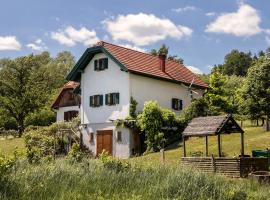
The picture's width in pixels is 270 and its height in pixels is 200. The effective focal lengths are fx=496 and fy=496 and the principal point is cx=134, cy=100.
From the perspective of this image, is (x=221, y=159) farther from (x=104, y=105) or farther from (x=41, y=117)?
(x=41, y=117)

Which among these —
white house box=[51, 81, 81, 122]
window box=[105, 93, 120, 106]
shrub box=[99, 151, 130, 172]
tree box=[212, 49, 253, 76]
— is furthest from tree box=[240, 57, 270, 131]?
tree box=[212, 49, 253, 76]

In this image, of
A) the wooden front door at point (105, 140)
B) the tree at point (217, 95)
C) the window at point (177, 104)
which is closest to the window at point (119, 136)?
the wooden front door at point (105, 140)

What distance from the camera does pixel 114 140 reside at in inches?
1512

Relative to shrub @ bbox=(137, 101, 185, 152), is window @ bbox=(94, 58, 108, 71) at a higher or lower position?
higher

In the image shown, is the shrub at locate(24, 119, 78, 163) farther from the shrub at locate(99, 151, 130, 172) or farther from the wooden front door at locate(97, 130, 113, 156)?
the shrub at locate(99, 151, 130, 172)

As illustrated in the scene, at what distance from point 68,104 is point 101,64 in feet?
43.8

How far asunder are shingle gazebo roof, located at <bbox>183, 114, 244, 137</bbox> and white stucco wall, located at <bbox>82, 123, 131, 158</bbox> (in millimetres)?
12189

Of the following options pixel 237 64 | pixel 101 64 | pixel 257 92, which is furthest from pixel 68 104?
pixel 237 64

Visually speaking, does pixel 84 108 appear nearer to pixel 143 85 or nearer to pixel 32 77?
pixel 143 85

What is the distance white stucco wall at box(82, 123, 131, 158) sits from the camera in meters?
37.4

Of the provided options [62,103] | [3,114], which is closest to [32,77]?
[3,114]

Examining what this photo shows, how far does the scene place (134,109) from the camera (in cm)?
3762

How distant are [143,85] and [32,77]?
28535 millimetres

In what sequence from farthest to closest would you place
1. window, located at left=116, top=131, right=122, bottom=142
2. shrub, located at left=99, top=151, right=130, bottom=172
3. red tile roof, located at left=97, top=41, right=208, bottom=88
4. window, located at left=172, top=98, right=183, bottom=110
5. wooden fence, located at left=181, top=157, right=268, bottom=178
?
window, located at left=172, top=98, right=183, bottom=110 → red tile roof, located at left=97, top=41, right=208, bottom=88 → window, located at left=116, top=131, right=122, bottom=142 → wooden fence, located at left=181, top=157, right=268, bottom=178 → shrub, located at left=99, top=151, right=130, bottom=172
